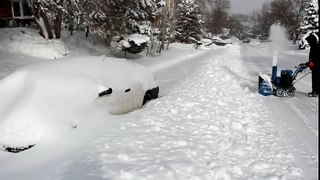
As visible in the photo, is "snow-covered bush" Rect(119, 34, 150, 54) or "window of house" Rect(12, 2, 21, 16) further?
"window of house" Rect(12, 2, 21, 16)

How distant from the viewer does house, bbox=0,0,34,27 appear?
2419 cm

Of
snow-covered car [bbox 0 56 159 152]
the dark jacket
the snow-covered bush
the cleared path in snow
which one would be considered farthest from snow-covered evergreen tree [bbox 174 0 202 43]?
snow-covered car [bbox 0 56 159 152]

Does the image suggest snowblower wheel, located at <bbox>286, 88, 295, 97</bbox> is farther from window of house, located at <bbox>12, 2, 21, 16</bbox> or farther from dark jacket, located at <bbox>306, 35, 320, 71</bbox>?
window of house, located at <bbox>12, 2, 21, 16</bbox>

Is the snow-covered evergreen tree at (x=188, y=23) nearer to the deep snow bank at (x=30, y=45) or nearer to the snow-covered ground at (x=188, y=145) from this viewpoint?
the deep snow bank at (x=30, y=45)

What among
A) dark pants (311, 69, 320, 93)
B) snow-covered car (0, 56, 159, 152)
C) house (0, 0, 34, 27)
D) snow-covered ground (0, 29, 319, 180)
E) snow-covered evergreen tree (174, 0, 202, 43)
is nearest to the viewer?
snow-covered ground (0, 29, 319, 180)

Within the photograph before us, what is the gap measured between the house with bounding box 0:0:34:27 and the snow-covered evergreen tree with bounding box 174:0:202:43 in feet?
73.4

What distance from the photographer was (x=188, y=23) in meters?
48.1

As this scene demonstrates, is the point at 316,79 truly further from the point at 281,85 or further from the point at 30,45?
the point at 30,45

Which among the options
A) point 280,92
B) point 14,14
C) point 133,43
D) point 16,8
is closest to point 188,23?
point 16,8

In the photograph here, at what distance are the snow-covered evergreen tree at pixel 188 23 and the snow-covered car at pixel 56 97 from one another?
128 ft

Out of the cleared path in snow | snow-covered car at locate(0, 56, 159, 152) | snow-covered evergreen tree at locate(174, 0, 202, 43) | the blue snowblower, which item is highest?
snow-covered evergreen tree at locate(174, 0, 202, 43)

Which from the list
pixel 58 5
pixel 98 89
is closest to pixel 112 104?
pixel 98 89

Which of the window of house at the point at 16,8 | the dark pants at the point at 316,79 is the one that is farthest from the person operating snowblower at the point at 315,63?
the window of house at the point at 16,8

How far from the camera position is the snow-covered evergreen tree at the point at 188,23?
152 ft
